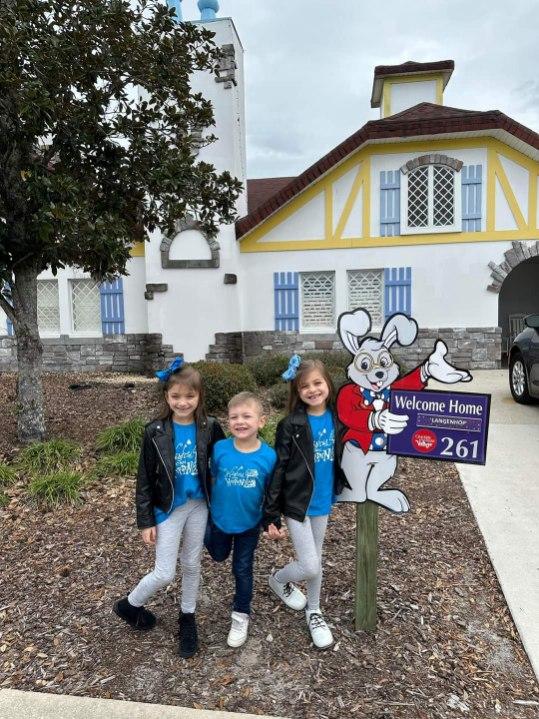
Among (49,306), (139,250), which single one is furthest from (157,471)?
(49,306)

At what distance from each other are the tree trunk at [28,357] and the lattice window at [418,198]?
8.35 meters

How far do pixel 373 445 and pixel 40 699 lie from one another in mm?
1848

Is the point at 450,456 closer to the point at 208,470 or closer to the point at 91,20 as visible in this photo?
the point at 208,470

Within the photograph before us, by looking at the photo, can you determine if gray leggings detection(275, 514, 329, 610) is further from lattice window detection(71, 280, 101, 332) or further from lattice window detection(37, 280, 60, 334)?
lattice window detection(37, 280, 60, 334)

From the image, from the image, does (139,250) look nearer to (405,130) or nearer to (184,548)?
(405,130)

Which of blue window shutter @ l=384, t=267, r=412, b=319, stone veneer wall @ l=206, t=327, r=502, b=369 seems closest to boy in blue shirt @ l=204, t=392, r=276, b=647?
stone veneer wall @ l=206, t=327, r=502, b=369

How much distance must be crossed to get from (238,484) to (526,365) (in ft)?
20.7

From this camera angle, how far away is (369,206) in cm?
1137

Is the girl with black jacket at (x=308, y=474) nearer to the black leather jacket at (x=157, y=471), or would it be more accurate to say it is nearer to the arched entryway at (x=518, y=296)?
the black leather jacket at (x=157, y=471)

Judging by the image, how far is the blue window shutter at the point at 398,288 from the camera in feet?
37.5

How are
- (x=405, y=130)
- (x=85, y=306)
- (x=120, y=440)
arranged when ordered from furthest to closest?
1. (x=85, y=306)
2. (x=405, y=130)
3. (x=120, y=440)

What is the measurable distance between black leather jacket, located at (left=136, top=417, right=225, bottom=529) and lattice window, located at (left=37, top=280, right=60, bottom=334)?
1084 centimetres

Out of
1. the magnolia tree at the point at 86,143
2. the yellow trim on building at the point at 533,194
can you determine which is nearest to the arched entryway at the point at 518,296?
the yellow trim on building at the point at 533,194

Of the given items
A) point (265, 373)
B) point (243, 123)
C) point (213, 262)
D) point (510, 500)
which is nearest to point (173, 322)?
point (213, 262)
